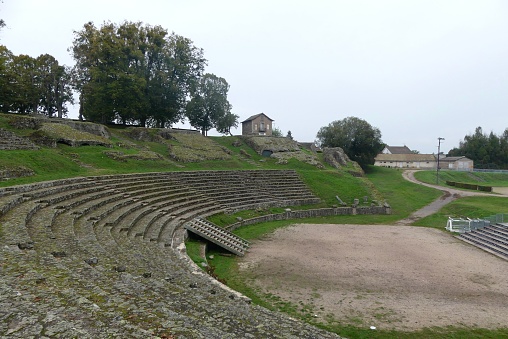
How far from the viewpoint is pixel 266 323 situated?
598cm

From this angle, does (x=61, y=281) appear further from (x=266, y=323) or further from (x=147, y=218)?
(x=147, y=218)

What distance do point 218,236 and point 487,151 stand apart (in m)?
88.6

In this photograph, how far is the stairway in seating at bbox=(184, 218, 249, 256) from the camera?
17.1m

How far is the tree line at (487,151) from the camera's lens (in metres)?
80.9

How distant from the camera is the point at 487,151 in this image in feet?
269

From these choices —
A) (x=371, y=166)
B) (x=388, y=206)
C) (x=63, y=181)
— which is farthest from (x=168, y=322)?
(x=371, y=166)

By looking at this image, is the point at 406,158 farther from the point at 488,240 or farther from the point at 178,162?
the point at 488,240

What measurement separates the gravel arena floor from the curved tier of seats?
394 centimetres

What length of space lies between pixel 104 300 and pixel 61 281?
1.17 metres

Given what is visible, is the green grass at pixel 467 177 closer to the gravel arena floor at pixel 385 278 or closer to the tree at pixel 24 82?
the gravel arena floor at pixel 385 278

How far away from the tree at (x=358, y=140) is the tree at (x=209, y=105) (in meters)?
20.6

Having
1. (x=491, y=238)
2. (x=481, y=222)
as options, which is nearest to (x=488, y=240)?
(x=491, y=238)

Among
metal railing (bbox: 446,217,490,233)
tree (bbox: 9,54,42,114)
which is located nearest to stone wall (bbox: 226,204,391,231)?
metal railing (bbox: 446,217,490,233)

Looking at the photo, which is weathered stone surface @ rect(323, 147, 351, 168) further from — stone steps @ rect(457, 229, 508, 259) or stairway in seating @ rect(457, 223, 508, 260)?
stone steps @ rect(457, 229, 508, 259)
